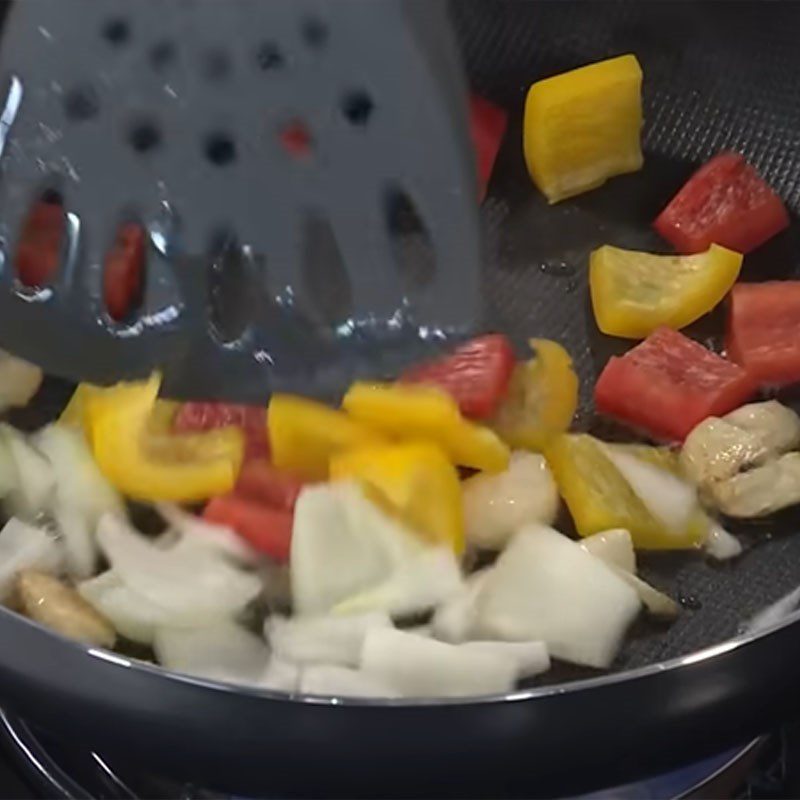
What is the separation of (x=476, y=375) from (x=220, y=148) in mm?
323

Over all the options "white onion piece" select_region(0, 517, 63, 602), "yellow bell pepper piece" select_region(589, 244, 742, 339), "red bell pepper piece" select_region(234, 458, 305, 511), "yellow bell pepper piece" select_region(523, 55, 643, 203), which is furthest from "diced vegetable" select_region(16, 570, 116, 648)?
"yellow bell pepper piece" select_region(523, 55, 643, 203)

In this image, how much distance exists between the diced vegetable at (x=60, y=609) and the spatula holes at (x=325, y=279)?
9.3 inches

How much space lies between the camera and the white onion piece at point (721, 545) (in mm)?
1078

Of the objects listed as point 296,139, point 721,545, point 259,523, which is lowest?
point 721,545

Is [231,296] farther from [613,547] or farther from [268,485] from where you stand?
[613,547]

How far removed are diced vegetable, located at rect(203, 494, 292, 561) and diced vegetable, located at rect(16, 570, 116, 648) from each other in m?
0.10

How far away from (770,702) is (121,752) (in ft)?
1.14

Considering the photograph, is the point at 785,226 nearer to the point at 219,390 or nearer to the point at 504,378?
the point at 504,378

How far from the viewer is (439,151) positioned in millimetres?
834

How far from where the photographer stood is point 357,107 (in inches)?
33.3

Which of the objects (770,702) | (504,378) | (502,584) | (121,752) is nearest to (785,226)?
(504,378)

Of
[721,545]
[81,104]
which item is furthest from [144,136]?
[721,545]

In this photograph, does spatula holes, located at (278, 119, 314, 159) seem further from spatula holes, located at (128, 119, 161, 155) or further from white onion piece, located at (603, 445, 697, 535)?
white onion piece, located at (603, 445, 697, 535)

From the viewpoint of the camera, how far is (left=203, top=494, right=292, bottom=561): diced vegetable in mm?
1026
